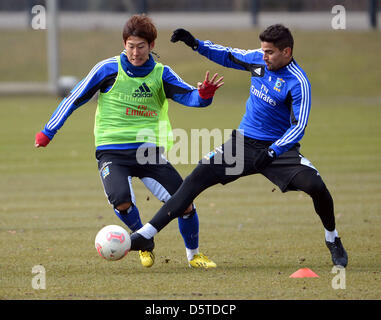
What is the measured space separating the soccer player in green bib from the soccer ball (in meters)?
0.51

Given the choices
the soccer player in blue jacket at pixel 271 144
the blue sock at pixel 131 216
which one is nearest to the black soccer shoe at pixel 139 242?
the soccer player in blue jacket at pixel 271 144

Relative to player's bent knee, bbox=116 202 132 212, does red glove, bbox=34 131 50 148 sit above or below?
above

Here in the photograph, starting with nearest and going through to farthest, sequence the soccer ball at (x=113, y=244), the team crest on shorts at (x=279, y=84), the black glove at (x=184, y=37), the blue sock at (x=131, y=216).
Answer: the soccer ball at (x=113, y=244) → the team crest on shorts at (x=279, y=84) → the blue sock at (x=131, y=216) → the black glove at (x=184, y=37)

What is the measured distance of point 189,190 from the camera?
7398 millimetres

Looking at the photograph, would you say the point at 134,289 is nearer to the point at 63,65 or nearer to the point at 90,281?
the point at 90,281

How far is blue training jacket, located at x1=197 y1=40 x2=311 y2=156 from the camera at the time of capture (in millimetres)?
7324

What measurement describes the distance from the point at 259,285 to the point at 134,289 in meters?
1.03

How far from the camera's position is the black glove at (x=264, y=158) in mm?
7293

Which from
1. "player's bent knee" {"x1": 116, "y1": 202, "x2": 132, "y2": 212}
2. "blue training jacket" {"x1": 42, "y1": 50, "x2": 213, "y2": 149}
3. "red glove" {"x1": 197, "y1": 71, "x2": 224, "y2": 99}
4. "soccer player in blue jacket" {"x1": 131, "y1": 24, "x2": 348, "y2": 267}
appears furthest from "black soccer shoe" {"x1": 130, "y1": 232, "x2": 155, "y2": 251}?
"red glove" {"x1": 197, "y1": 71, "x2": 224, "y2": 99}

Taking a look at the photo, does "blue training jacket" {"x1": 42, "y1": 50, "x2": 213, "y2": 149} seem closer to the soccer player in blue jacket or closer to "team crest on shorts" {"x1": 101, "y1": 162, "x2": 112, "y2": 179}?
"team crest on shorts" {"x1": 101, "y1": 162, "x2": 112, "y2": 179}

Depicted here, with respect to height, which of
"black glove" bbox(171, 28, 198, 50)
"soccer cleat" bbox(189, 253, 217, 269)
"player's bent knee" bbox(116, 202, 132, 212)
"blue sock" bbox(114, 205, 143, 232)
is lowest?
"soccer cleat" bbox(189, 253, 217, 269)

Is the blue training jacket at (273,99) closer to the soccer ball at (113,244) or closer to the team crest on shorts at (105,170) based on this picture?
the team crest on shorts at (105,170)

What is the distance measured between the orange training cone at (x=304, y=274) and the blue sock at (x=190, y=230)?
3.59 feet
